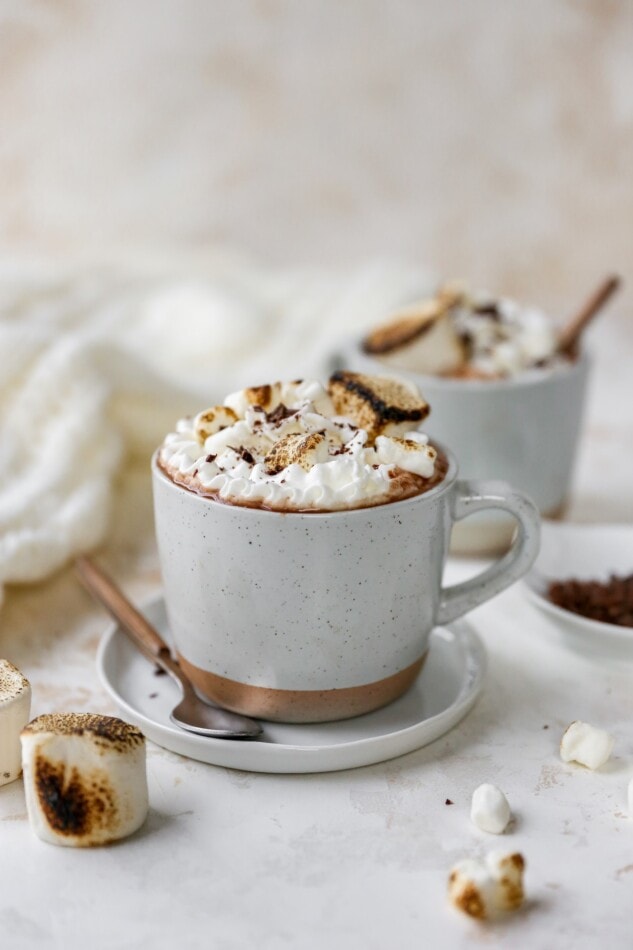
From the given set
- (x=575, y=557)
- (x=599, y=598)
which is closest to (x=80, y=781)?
(x=599, y=598)

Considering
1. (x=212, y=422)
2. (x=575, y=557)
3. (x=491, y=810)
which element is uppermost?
(x=212, y=422)

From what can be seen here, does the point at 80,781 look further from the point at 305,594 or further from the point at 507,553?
the point at 507,553

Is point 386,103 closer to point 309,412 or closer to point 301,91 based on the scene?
point 301,91

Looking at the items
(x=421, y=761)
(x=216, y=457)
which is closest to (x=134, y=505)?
(x=216, y=457)

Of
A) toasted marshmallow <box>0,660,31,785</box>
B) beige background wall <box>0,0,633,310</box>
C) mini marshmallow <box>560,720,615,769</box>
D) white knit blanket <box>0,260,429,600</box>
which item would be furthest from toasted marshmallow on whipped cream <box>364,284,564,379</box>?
beige background wall <box>0,0,633,310</box>

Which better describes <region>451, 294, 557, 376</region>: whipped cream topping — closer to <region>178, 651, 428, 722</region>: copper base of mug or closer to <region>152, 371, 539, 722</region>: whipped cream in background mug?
<region>152, 371, 539, 722</region>: whipped cream in background mug
